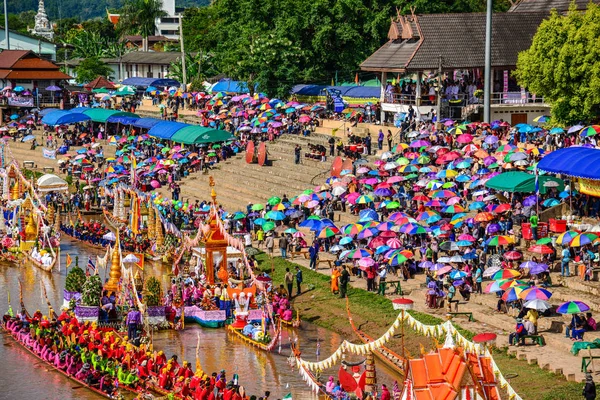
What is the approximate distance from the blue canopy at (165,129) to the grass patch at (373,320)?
21559 mm

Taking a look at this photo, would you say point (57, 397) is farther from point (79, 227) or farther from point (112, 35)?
point (112, 35)

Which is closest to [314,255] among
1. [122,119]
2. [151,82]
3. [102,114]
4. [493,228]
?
[493,228]

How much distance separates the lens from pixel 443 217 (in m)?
44.2

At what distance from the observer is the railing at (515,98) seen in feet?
189

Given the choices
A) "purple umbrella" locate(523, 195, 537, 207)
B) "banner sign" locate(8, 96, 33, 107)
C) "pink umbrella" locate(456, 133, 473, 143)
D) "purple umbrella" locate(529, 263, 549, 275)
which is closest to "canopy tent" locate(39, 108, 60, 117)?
"banner sign" locate(8, 96, 33, 107)

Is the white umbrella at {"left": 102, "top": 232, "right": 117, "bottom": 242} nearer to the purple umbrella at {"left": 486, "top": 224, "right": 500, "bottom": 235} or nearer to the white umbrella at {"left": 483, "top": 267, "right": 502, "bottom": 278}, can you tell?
the purple umbrella at {"left": 486, "top": 224, "right": 500, "bottom": 235}

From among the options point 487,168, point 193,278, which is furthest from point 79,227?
point 487,168

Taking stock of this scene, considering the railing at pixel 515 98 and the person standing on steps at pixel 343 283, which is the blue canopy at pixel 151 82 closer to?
the railing at pixel 515 98

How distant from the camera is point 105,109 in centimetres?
7862

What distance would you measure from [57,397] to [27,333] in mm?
5797

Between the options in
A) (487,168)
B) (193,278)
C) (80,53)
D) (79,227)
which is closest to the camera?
(193,278)

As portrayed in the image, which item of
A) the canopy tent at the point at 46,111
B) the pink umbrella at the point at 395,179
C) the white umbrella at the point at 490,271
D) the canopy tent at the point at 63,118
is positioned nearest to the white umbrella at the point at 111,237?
the pink umbrella at the point at 395,179

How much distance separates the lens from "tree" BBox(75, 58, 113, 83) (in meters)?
107

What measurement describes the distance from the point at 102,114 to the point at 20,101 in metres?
12.9
